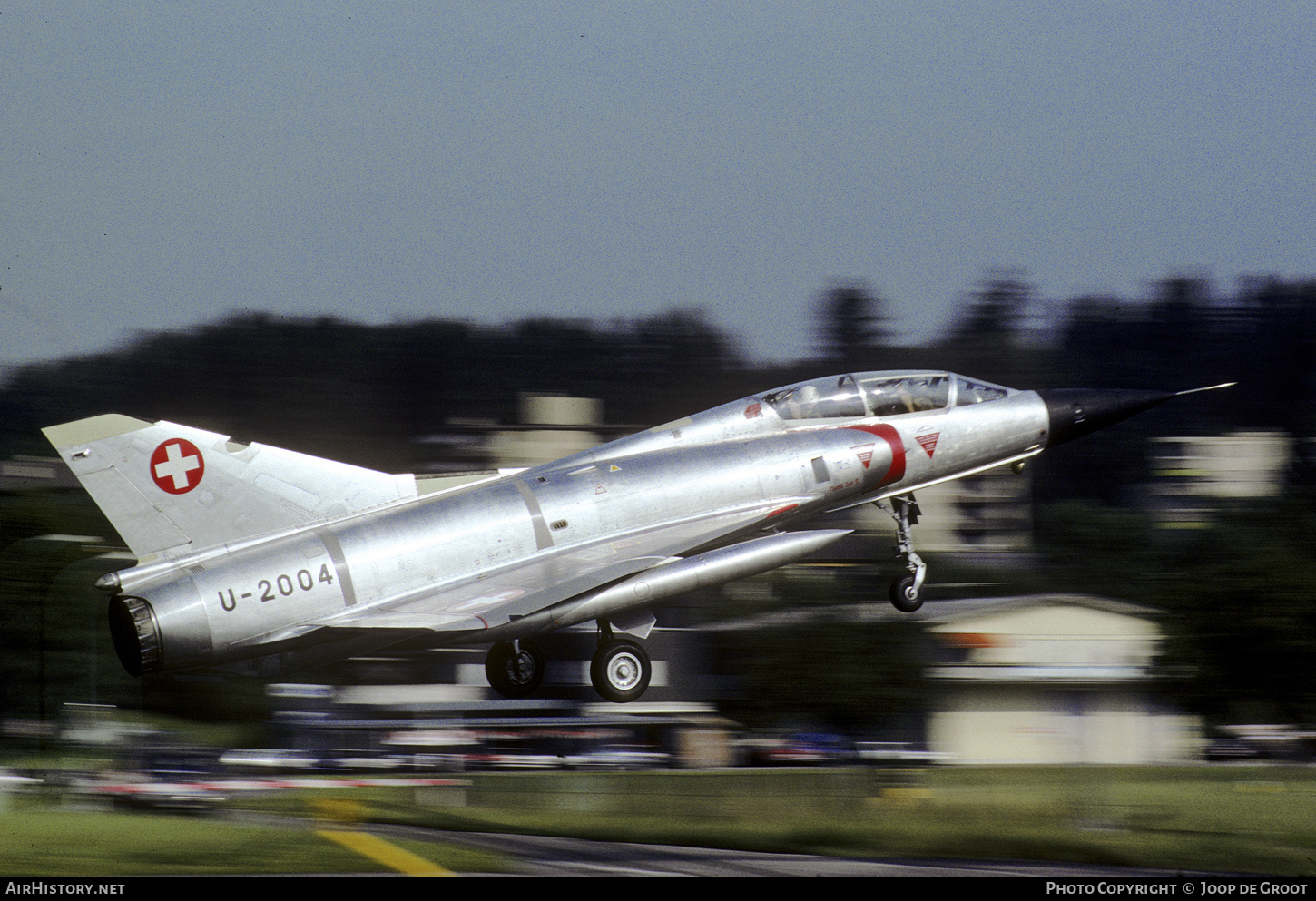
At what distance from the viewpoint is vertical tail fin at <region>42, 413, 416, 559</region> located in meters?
13.9

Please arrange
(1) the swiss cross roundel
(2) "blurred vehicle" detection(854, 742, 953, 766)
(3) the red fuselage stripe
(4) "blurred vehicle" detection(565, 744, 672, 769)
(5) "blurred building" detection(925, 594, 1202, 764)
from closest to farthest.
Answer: (1) the swiss cross roundel
(3) the red fuselage stripe
(4) "blurred vehicle" detection(565, 744, 672, 769)
(2) "blurred vehicle" detection(854, 742, 953, 766)
(5) "blurred building" detection(925, 594, 1202, 764)

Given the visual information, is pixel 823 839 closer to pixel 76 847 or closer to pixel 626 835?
pixel 626 835

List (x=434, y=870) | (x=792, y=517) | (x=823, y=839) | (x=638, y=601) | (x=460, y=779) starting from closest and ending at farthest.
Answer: (x=638, y=601), (x=792, y=517), (x=434, y=870), (x=823, y=839), (x=460, y=779)

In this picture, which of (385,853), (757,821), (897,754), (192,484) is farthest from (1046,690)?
(192,484)

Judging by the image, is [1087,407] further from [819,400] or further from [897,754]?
[897,754]

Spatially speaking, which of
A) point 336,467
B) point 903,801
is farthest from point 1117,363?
point 336,467

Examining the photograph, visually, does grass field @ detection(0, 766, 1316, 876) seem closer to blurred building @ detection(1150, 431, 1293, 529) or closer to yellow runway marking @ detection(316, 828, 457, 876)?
yellow runway marking @ detection(316, 828, 457, 876)

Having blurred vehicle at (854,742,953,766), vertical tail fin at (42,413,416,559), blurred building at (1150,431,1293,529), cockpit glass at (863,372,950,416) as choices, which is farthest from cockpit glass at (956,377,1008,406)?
blurred building at (1150,431,1293,529)

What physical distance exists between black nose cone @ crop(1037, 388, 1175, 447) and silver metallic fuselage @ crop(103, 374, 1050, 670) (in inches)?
8.0

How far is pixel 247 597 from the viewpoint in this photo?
43.1ft

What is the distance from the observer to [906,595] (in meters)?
16.2

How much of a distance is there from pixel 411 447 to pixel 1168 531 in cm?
2863

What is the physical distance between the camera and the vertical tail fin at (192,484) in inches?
546

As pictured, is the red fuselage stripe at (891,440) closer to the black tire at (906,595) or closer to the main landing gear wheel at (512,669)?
the black tire at (906,595)
